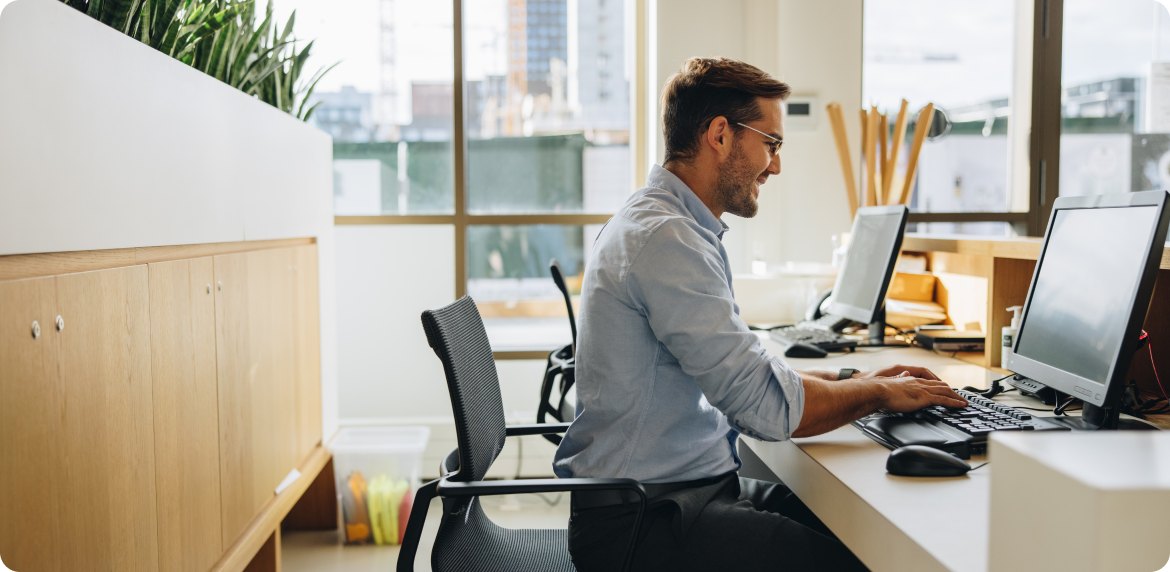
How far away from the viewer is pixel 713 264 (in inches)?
50.2

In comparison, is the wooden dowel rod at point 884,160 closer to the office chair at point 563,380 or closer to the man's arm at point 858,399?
the office chair at point 563,380

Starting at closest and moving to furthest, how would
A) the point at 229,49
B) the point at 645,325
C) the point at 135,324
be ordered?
the point at 645,325 → the point at 135,324 → the point at 229,49

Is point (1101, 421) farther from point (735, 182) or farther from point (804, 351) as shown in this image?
point (804, 351)

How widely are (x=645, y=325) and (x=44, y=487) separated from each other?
3.14ft

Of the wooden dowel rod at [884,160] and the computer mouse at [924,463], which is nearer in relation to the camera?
the computer mouse at [924,463]

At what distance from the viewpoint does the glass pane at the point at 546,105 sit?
11.4ft

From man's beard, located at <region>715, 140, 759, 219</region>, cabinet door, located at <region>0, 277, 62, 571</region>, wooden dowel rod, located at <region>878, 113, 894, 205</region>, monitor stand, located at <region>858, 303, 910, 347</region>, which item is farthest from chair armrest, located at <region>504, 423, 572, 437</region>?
wooden dowel rod, located at <region>878, 113, 894, 205</region>

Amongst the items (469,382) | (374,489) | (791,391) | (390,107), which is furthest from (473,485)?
(390,107)

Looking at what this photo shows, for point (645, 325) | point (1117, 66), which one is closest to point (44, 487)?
point (645, 325)

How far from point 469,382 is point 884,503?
667 mm

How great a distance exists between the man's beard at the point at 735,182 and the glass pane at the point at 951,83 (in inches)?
90.8

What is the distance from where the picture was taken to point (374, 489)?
279 cm

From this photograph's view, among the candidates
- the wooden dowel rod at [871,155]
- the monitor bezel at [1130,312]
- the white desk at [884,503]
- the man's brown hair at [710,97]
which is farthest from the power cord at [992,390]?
the wooden dowel rod at [871,155]

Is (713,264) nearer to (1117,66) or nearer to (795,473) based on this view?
(795,473)
